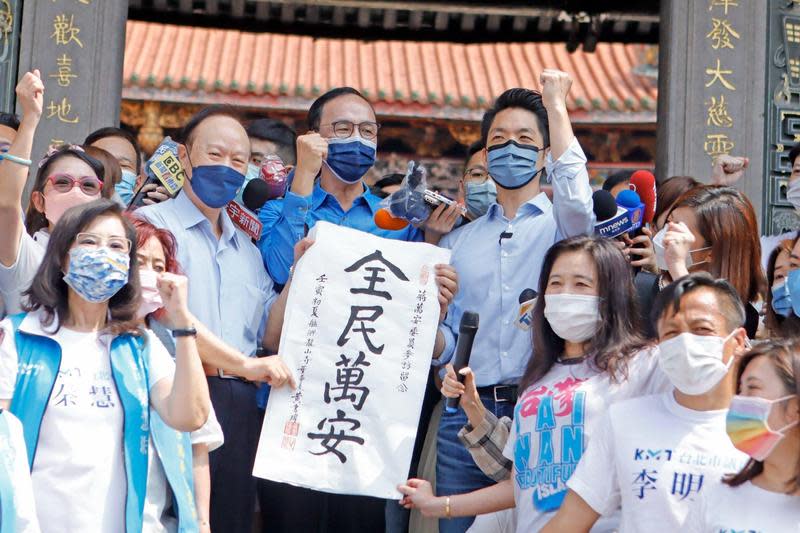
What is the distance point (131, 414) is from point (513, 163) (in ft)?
6.09

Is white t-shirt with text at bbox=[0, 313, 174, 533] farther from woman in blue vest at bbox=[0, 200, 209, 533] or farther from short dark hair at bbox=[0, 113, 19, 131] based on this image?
short dark hair at bbox=[0, 113, 19, 131]

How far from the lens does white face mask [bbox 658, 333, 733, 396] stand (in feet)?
12.7

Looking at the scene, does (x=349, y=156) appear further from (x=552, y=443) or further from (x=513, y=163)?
(x=552, y=443)

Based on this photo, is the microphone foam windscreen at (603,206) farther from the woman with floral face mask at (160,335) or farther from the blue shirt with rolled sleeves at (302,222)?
the woman with floral face mask at (160,335)

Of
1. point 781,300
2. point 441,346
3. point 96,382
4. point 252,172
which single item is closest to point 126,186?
point 252,172

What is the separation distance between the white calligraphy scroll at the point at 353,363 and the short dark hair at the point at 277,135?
2005 mm

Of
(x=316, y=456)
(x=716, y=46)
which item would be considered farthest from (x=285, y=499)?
(x=716, y=46)

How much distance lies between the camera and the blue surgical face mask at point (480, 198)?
585 centimetres

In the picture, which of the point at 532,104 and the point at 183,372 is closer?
the point at 183,372

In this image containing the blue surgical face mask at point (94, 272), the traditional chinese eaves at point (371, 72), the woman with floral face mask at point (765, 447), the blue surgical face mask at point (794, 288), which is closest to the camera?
the woman with floral face mask at point (765, 447)

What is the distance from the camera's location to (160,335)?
15.4ft

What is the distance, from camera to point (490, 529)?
4605mm

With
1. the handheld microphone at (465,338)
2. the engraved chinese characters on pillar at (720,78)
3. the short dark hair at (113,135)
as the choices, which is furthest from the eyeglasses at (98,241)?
the engraved chinese characters on pillar at (720,78)

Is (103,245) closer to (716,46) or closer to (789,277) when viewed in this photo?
(789,277)
